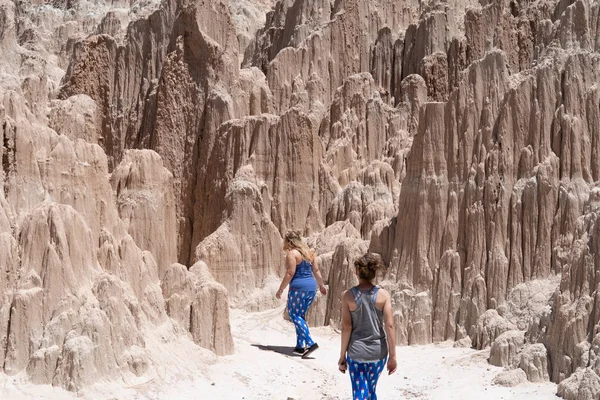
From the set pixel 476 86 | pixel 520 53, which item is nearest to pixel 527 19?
pixel 520 53

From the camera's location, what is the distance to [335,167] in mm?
27672

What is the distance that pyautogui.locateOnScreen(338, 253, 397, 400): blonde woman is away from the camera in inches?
356

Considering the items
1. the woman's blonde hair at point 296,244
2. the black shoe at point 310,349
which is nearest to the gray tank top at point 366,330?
the woman's blonde hair at point 296,244

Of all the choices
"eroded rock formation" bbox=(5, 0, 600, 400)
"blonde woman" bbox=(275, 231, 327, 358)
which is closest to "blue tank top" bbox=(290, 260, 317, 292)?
"blonde woman" bbox=(275, 231, 327, 358)

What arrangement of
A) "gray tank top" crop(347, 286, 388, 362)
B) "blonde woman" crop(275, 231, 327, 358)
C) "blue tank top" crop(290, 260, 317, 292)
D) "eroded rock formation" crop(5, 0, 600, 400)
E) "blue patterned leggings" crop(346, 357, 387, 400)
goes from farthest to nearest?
"eroded rock formation" crop(5, 0, 600, 400) → "blue tank top" crop(290, 260, 317, 292) → "blonde woman" crop(275, 231, 327, 358) → "blue patterned leggings" crop(346, 357, 387, 400) → "gray tank top" crop(347, 286, 388, 362)

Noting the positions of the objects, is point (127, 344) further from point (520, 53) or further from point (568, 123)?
point (520, 53)

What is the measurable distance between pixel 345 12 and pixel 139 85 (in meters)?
7.68

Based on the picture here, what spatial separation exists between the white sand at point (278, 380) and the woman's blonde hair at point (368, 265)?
3952mm

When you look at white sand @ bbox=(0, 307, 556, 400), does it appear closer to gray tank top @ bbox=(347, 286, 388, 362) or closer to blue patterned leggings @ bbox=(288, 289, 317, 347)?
blue patterned leggings @ bbox=(288, 289, 317, 347)

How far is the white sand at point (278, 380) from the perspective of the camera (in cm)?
1219

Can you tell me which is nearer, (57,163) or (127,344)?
(127,344)

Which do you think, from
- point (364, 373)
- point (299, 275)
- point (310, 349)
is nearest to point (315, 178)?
point (310, 349)

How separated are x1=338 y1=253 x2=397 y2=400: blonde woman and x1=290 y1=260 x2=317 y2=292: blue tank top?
4.23m

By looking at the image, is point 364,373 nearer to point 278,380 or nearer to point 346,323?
point 346,323
